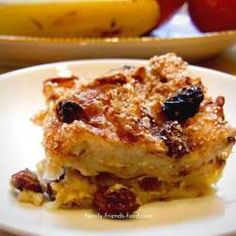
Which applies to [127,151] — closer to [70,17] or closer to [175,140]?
[175,140]

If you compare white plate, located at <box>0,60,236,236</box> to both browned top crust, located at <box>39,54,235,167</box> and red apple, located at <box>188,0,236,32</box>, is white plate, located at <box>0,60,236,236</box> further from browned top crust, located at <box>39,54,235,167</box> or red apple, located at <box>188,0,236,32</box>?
red apple, located at <box>188,0,236,32</box>

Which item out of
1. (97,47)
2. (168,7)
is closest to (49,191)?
(97,47)

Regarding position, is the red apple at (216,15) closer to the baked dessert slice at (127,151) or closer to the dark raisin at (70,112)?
the baked dessert slice at (127,151)

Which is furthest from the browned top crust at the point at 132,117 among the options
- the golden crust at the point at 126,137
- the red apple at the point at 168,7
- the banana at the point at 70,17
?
the red apple at the point at 168,7

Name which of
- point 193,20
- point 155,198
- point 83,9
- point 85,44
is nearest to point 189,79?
point 155,198

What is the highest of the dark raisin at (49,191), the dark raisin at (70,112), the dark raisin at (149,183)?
the dark raisin at (70,112)

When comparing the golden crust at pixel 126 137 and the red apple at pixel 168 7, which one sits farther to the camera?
the red apple at pixel 168 7

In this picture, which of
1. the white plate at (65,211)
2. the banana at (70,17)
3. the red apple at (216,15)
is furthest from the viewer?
the red apple at (216,15)
